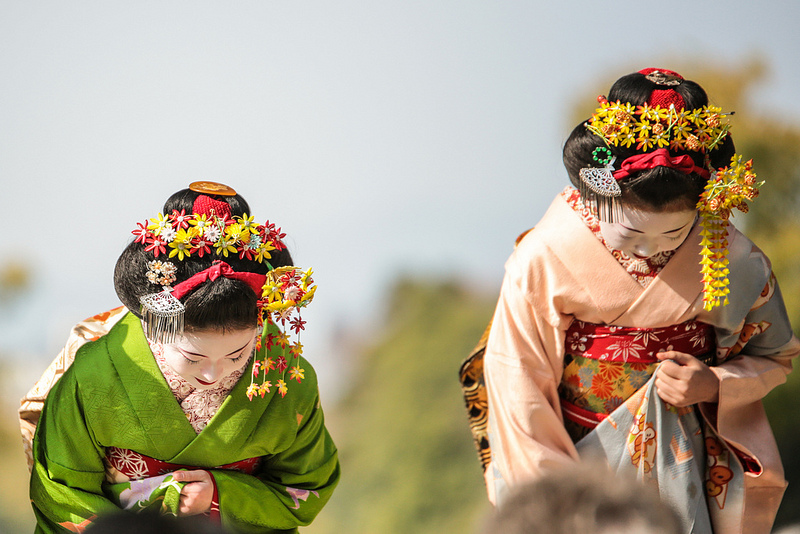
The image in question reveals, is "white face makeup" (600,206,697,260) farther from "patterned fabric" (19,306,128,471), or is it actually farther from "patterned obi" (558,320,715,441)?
"patterned fabric" (19,306,128,471)

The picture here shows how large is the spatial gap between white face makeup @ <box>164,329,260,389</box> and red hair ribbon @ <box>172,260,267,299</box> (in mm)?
99

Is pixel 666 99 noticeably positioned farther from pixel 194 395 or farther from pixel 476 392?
pixel 194 395

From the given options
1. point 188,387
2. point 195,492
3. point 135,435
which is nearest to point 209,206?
point 188,387

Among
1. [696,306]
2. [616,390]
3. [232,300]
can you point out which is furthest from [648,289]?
[232,300]

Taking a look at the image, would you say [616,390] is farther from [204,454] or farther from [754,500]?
[204,454]

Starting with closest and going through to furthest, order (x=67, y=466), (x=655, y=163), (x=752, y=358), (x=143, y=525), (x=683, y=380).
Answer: (x=143, y=525) → (x=67, y=466) → (x=655, y=163) → (x=683, y=380) → (x=752, y=358)

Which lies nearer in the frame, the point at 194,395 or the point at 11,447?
the point at 194,395

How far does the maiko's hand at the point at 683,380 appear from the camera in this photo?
213 cm

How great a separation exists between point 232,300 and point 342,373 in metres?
2.00

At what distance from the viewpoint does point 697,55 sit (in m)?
3.56

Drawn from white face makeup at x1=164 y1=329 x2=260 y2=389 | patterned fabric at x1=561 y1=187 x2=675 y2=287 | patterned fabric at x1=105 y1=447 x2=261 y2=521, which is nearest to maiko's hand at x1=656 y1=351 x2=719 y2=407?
patterned fabric at x1=561 y1=187 x2=675 y2=287

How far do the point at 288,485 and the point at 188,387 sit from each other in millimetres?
354

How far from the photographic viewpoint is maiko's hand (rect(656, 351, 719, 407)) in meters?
2.13

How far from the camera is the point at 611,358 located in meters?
2.18
